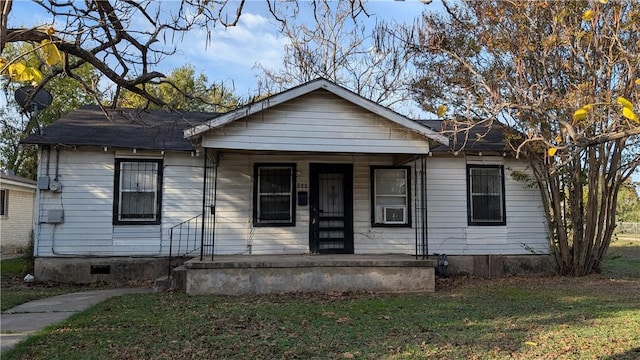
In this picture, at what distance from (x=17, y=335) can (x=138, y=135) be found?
6.24 meters

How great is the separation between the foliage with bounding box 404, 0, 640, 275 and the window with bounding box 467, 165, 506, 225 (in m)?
0.98

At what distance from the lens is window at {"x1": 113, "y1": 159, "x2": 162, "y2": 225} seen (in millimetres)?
10695

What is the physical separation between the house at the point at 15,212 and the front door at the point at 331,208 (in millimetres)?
12469

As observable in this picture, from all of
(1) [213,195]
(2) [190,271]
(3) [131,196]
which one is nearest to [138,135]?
(3) [131,196]

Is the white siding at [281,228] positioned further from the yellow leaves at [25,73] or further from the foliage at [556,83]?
the yellow leaves at [25,73]

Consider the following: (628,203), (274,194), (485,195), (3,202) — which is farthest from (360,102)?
(628,203)

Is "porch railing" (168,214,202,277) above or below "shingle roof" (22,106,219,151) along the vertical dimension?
below

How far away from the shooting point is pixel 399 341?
5461 millimetres

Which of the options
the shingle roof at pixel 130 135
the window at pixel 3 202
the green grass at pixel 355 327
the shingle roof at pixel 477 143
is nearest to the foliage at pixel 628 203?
the shingle roof at pixel 477 143

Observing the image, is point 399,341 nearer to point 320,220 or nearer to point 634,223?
point 320,220

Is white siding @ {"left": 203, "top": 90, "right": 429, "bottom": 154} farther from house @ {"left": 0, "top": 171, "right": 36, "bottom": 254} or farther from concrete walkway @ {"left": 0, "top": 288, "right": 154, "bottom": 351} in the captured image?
house @ {"left": 0, "top": 171, "right": 36, "bottom": 254}

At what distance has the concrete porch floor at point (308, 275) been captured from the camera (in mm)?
8719

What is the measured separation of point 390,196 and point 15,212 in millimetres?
15640

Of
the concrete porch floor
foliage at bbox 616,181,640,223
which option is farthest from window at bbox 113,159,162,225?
foliage at bbox 616,181,640,223
